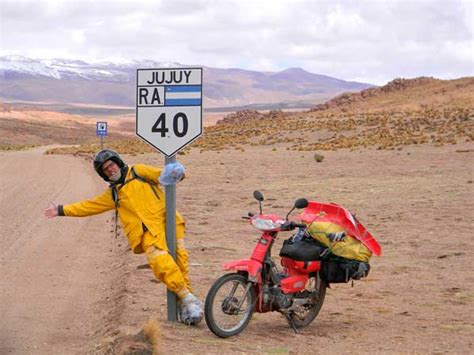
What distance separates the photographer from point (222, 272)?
10.9 m

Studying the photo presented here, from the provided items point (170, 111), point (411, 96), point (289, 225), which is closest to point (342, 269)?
point (289, 225)

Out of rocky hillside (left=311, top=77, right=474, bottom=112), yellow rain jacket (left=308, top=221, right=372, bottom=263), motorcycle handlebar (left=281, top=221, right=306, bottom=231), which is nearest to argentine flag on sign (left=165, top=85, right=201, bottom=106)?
motorcycle handlebar (left=281, top=221, right=306, bottom=231)

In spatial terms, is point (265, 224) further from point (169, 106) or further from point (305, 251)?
point (169, 106)

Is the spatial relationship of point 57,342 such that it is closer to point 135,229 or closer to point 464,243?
point 135,229

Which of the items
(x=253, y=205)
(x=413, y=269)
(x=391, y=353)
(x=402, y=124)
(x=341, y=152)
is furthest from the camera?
(x=402, y=124)

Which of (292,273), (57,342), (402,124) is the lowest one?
(57,342)

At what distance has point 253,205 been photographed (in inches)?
740

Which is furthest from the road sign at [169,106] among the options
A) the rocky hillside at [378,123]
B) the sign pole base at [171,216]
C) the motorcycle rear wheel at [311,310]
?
the rocky hillside at [378,123]

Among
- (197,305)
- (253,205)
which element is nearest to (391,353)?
(197,305)

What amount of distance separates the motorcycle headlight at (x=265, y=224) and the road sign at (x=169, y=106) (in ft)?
2.91

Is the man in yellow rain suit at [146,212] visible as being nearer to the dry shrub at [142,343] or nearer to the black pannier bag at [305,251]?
the dry shrub at [142,343]

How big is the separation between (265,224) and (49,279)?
13.9ft

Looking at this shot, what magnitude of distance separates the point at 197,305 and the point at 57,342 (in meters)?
1.30

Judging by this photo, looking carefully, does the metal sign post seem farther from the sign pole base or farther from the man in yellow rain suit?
the man in yellow rain suit
